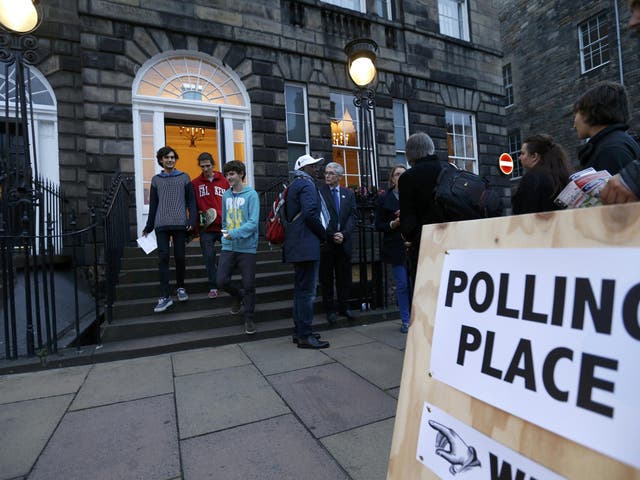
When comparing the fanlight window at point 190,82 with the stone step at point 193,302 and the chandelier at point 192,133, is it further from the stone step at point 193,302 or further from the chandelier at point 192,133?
the stone step at point 193,302

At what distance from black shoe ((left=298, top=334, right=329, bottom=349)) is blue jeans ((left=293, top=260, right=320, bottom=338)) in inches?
1.8

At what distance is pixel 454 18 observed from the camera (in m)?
11.4

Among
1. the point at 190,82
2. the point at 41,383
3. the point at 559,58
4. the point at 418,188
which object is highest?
the point at 559,58

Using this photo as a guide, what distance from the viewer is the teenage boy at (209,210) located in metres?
5.05

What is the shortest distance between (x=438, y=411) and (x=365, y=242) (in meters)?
4.57

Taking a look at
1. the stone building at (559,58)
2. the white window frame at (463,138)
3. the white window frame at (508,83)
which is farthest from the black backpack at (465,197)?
the white window frame at (508,83)

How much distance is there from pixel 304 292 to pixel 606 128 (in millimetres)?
2892

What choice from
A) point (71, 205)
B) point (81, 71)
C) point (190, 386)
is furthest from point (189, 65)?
point (190, 386)

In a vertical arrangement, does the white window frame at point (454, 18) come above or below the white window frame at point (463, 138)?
above

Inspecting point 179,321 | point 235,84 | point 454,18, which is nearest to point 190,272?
point 179,321

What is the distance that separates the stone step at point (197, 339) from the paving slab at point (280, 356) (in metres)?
0.19

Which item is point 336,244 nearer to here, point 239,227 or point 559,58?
point 239,227

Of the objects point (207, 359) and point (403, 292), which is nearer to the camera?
point (207, 359)

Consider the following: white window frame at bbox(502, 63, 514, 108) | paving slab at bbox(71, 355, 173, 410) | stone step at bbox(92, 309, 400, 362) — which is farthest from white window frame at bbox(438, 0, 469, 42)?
paving slab at bbox(71, 355, 173, 410)
